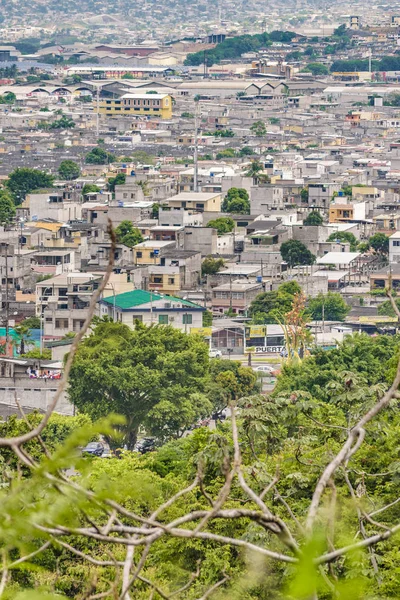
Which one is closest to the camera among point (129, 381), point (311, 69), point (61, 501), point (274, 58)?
point (61, 501)

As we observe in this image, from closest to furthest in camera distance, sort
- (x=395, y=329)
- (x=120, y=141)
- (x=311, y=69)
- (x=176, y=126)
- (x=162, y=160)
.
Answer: (x=395, y=329) < (x=162, y=160) < (x=120, y=141) < (x=176, y=126) < (x=311, y=69)

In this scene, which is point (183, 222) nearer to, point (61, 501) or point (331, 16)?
point (61, 501)

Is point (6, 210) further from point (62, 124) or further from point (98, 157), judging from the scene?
point (62, 124)

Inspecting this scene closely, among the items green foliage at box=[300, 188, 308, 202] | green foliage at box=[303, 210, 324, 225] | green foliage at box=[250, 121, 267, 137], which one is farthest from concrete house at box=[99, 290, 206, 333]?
green foliage at box=[250, 121, 267, 137]

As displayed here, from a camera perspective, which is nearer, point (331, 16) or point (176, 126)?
point (176, 126)

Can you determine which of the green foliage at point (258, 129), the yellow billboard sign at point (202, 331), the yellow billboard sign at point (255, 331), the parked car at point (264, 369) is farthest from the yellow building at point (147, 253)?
the green foliage at point (258, 129)

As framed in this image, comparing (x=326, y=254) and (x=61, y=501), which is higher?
(x=61, y=501)

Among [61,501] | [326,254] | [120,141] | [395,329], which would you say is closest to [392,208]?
[326,254]
